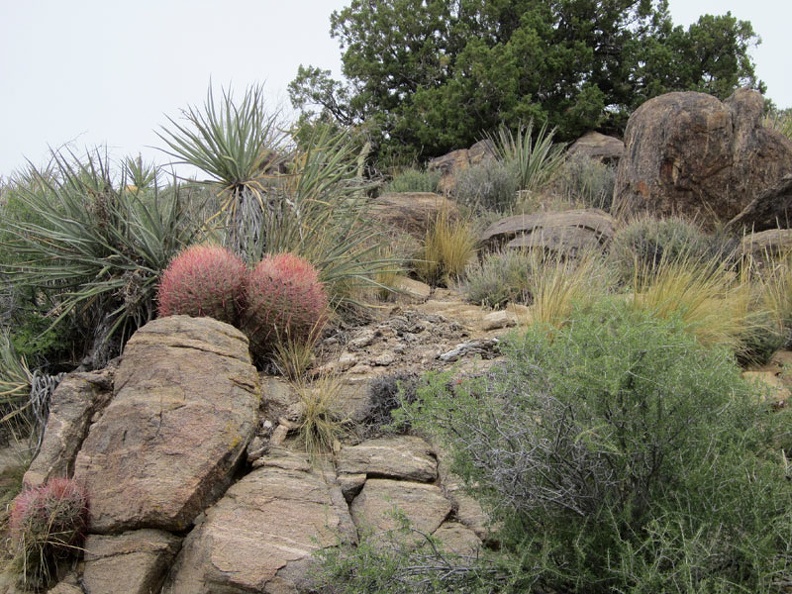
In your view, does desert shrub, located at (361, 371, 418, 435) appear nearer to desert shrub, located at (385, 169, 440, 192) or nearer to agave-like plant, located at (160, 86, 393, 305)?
agave-like plant, located at (160, 86, 393, 305)

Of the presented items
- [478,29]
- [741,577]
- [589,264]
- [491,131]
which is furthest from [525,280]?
[478,29]

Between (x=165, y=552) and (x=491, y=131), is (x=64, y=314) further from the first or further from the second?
(x=491, y=131)

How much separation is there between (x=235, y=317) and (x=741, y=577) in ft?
12.1

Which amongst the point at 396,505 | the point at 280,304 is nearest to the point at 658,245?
the point at 280,304

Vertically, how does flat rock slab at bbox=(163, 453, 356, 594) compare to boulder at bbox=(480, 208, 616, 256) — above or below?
below

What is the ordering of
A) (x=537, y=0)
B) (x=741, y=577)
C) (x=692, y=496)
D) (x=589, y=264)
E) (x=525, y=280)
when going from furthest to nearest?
(x=537, y=0)
(x=525, y=280)
(x=589, y=264)
(x=692, y=496)
(x=741, y=577)

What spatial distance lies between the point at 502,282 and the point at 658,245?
5.35 ft

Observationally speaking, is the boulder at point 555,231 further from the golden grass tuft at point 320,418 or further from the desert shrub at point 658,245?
the golden grass tuft at point 320,418

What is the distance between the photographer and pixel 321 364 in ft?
19.0

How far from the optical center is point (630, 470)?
3.34 meters

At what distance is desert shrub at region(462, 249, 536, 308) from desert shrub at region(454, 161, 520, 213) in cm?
336

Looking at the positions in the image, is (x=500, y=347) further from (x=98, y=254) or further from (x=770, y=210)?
(x=770, y=210)

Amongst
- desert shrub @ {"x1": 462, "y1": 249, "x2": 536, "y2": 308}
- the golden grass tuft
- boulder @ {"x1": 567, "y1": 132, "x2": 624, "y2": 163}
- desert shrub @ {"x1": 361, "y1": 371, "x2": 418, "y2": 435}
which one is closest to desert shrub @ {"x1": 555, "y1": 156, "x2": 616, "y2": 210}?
boulder @ {"x1": 567, "y1": 132, "x2": 624, "y2": 163}

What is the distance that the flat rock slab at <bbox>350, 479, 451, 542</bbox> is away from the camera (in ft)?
13.8
